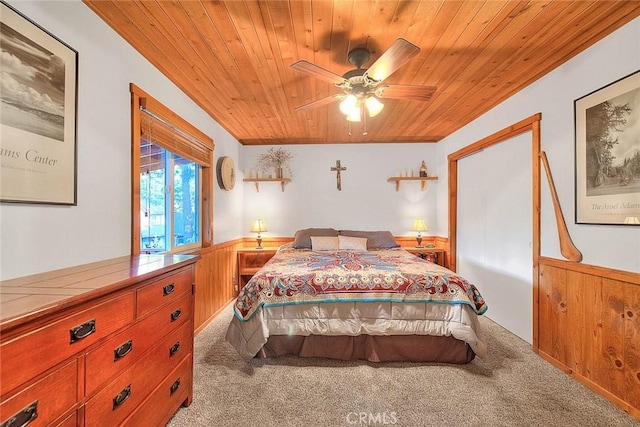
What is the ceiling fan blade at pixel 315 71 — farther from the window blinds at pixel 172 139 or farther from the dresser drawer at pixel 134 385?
the dresser drawer at pixel 134 385

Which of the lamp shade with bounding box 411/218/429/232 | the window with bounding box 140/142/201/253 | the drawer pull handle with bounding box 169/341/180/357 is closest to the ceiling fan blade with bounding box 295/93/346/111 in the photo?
the window with bounding box 140/142/201/253

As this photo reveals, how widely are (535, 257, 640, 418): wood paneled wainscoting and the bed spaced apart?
606 millimetres

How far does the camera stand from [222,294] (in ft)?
11.8

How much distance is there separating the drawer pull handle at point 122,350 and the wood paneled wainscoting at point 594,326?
9.07 ft

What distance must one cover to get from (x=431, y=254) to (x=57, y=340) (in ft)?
13.4

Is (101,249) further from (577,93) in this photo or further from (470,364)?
(577,93)

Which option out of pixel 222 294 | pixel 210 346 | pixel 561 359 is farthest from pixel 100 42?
pixel 561 359

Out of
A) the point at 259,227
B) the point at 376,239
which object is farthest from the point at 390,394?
the point at 259,227

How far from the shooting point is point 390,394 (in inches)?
73.2

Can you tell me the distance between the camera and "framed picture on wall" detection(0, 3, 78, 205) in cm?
111

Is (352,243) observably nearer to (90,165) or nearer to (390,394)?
(390,394)

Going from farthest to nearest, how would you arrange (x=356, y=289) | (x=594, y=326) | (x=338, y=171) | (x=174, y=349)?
(x=338, y=171)
(x=356, y=289)
(x=594, y=326)
(x=174, y=349)

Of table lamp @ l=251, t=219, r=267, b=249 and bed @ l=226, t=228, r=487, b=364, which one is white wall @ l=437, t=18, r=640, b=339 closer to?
bed @ l=226, t=228, r=487, b=364

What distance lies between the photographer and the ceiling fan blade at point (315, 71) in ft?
5.66
